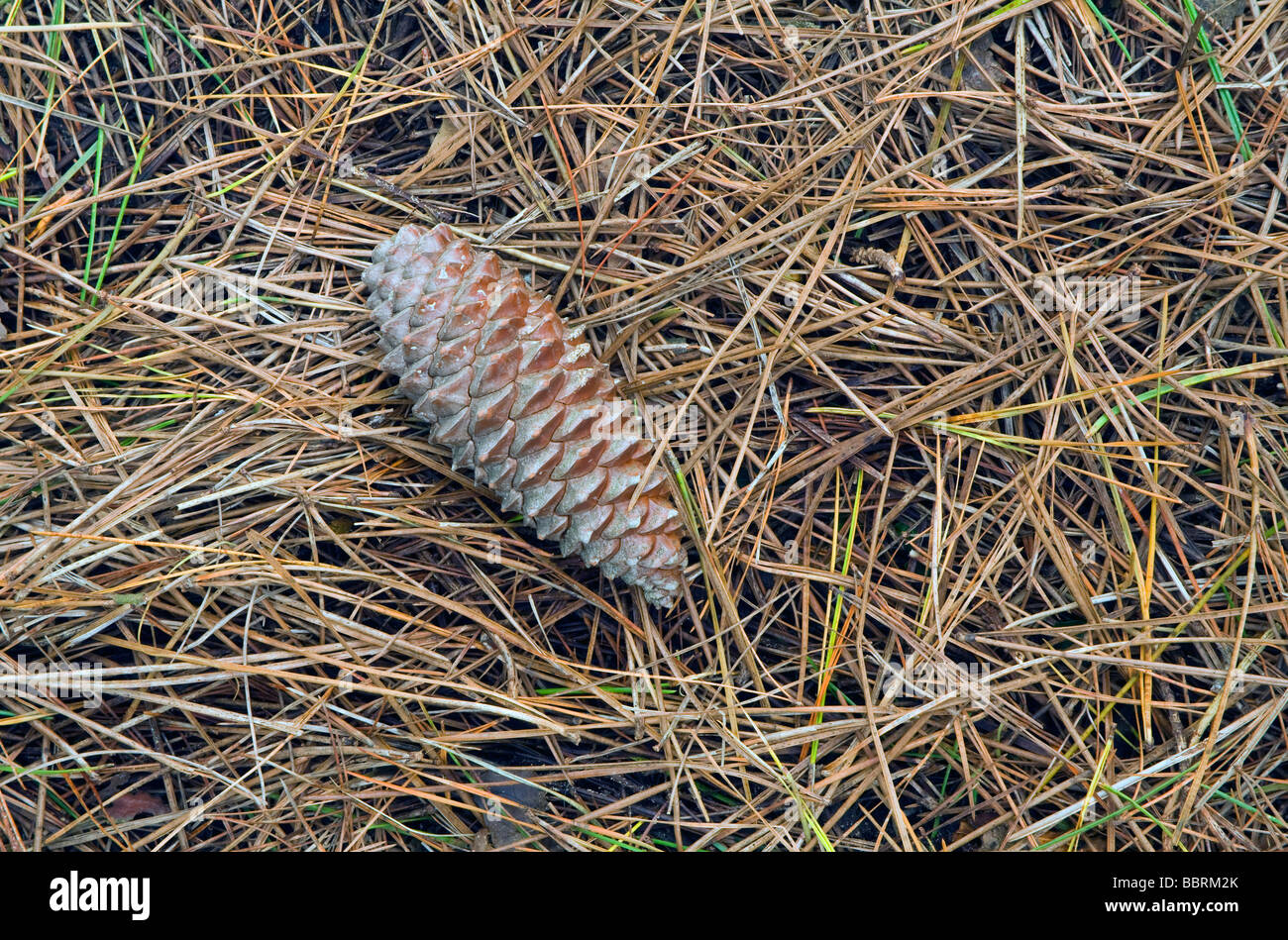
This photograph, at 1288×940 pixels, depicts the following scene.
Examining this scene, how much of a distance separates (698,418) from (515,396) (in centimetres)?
44

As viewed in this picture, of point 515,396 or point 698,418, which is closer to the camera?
point 515,396

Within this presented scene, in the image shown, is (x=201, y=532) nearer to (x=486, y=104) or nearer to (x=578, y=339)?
(x=578, y=339)

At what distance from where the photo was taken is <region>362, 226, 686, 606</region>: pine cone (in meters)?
1.71

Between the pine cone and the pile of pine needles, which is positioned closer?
the pine cone

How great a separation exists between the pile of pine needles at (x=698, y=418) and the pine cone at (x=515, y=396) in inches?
5.5

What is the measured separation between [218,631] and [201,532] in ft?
0.73

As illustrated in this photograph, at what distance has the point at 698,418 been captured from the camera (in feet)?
6.33

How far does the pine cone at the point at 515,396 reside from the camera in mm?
1706

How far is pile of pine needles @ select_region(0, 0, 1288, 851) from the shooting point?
1.85 meters

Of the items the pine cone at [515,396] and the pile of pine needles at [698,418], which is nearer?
the pine cone at [515,396]

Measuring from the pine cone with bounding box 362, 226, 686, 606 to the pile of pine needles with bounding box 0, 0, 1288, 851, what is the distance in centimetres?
14

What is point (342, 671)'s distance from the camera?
1872 mm

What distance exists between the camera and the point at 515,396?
171 centimetres
